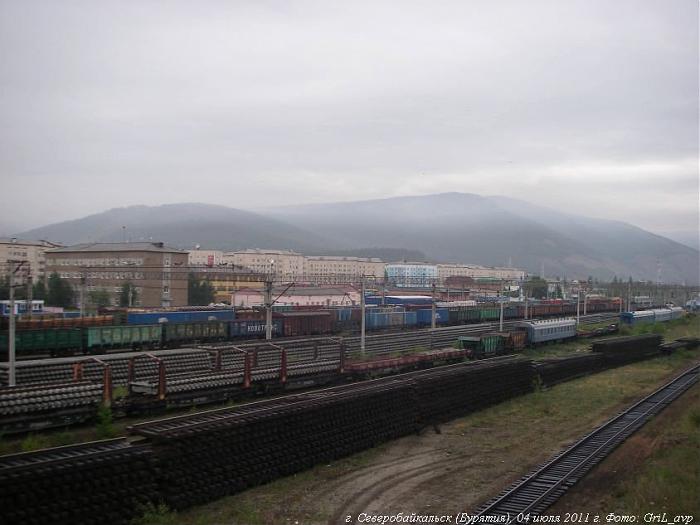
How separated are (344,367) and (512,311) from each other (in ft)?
158

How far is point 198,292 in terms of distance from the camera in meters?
80.2

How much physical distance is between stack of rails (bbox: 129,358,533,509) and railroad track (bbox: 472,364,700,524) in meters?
4.94

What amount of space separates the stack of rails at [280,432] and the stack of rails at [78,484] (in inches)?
24.8

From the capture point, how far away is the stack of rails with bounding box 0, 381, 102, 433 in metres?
17.7

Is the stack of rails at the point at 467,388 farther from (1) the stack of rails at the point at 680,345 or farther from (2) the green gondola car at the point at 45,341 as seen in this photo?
(1) the stack of rails at the point at 680,345

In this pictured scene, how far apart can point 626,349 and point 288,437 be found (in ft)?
117

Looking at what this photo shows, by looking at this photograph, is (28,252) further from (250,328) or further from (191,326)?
(191,326)

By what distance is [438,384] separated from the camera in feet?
76.0

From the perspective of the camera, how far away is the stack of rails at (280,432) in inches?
546

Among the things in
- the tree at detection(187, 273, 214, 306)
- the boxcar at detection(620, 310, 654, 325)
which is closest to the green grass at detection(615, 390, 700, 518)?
the boxcar at detection(620, 310, 654, 325)

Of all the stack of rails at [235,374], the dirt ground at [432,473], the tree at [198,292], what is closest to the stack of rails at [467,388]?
the dirt ground at [432,473]

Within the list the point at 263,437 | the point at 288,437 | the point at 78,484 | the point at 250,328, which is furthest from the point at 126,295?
the point at 78,484

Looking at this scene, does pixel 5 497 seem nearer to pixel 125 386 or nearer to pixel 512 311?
pixel 125 386

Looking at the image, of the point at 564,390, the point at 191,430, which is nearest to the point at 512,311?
the point at 564,390
